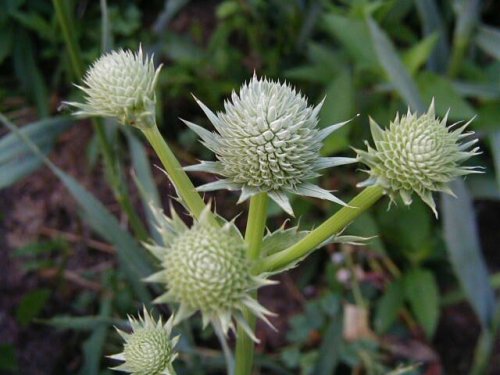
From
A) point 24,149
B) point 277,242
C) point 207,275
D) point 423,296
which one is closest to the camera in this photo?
point 207,275

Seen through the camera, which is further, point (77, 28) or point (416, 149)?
point (77, 28)

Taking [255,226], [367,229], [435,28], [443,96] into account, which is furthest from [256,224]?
[435,28]

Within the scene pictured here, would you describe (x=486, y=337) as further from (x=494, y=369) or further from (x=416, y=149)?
(x=416, y=149)

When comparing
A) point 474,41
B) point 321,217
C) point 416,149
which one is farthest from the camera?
point 321,217

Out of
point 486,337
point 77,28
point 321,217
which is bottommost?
point 486,337

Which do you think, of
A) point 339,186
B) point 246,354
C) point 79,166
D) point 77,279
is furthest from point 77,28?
point 246,354

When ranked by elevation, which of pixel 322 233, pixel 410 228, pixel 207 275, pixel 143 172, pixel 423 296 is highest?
pixel 143 172

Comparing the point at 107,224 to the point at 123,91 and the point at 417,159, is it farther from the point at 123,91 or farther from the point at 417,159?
the point at 417,159
